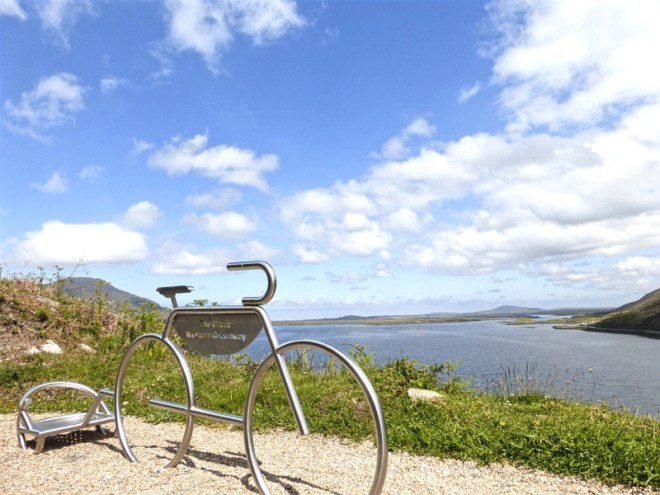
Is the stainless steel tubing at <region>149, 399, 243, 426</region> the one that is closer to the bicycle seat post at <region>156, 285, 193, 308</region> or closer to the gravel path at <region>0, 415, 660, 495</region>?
the gravel path at <region>0, 415, 660, 495</region>

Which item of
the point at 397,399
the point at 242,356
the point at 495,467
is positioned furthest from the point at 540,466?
the point at 242,356

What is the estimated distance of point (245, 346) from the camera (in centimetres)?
389

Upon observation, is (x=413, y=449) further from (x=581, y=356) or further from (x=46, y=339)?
(x=581, y=356)

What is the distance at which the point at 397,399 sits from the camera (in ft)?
18.4

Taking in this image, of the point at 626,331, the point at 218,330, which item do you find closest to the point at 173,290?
the point at 218,330

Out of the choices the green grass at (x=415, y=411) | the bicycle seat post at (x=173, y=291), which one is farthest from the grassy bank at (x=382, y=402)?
the bicycle seat post at (x=173, y=291)

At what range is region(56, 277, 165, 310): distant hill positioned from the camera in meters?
12.2

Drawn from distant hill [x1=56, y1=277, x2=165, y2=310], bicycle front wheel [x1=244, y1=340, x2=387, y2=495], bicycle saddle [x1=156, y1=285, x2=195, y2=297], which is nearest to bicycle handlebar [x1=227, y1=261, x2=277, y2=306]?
bicycle front wheel [x1=244, y1=340, x2=387, y2=495]

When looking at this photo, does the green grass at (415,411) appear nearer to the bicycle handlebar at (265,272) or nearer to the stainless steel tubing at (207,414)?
the stainless steel tubing at (207,414)

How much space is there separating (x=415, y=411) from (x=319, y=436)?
108 cm

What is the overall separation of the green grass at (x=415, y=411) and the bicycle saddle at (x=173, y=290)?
6.11 ft

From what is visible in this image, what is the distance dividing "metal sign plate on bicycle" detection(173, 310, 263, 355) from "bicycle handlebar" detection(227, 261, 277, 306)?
121 millimetres

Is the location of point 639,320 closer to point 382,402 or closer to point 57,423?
point 382,402

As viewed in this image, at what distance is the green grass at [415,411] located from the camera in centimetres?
408
